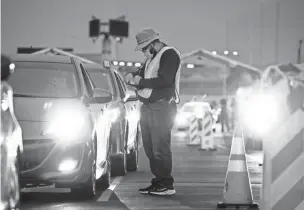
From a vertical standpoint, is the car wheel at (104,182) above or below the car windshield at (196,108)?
above

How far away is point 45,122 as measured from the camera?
1044 centimetres

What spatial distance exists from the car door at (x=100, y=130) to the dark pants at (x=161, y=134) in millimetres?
595

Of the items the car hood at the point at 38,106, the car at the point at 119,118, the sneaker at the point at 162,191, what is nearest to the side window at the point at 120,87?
the car at the point at 119,118

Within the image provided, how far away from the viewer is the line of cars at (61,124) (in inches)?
404

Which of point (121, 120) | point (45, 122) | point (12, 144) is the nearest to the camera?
point (12, 144)

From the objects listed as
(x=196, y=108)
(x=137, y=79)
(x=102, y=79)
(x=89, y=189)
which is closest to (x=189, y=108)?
(x=196, y=108)

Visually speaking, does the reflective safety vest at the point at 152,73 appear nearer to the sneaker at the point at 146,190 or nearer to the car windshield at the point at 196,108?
the sneaker at the point at 146,190

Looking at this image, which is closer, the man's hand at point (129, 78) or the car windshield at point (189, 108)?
the man's hand at point (129, 78)

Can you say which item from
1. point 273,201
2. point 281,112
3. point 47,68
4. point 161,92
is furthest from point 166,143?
point 281,112

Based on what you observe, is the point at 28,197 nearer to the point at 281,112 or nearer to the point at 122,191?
the point at 122,191

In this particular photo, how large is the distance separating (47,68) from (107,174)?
5.38 feet

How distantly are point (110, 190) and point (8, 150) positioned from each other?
5.31m

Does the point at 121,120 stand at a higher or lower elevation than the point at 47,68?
lower

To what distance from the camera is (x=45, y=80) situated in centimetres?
1185
